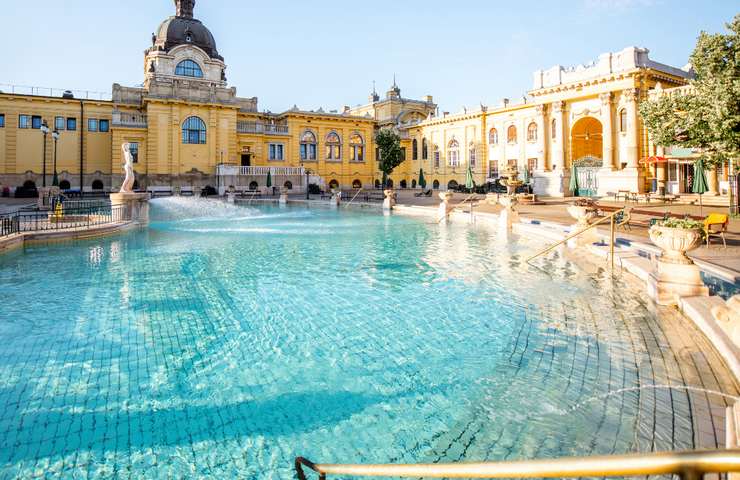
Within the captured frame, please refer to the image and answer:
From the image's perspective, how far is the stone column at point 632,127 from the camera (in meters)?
34.4

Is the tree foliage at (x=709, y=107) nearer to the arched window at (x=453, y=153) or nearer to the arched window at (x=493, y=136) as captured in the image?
the arched window at (x=493, y=136)

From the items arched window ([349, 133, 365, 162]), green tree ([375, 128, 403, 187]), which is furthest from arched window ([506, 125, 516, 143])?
arched window ([349, 133, 365, 162])

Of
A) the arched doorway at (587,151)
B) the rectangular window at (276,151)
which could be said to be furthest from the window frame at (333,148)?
the arched doorway at (587,151)

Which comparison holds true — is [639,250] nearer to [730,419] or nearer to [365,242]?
[365,242]

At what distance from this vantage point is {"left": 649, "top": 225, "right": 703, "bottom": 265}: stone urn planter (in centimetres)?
739

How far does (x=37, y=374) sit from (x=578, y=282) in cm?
908

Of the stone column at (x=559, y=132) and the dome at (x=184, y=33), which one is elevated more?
the dome at (x=184, y=33)

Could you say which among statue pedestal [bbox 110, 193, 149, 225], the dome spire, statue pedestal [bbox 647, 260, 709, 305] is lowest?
statue pedestal [bbox 647, 260, 709, 305]

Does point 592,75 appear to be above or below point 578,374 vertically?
above

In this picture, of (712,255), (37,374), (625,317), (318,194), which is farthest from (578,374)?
(318,194)

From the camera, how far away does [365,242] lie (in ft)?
54.3

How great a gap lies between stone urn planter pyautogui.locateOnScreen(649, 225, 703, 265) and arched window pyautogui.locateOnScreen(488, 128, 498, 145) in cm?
4218

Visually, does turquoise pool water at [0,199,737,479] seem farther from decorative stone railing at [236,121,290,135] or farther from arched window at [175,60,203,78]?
arched window at [175,60,203,78]

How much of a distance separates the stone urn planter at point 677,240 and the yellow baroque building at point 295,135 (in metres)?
27.8
